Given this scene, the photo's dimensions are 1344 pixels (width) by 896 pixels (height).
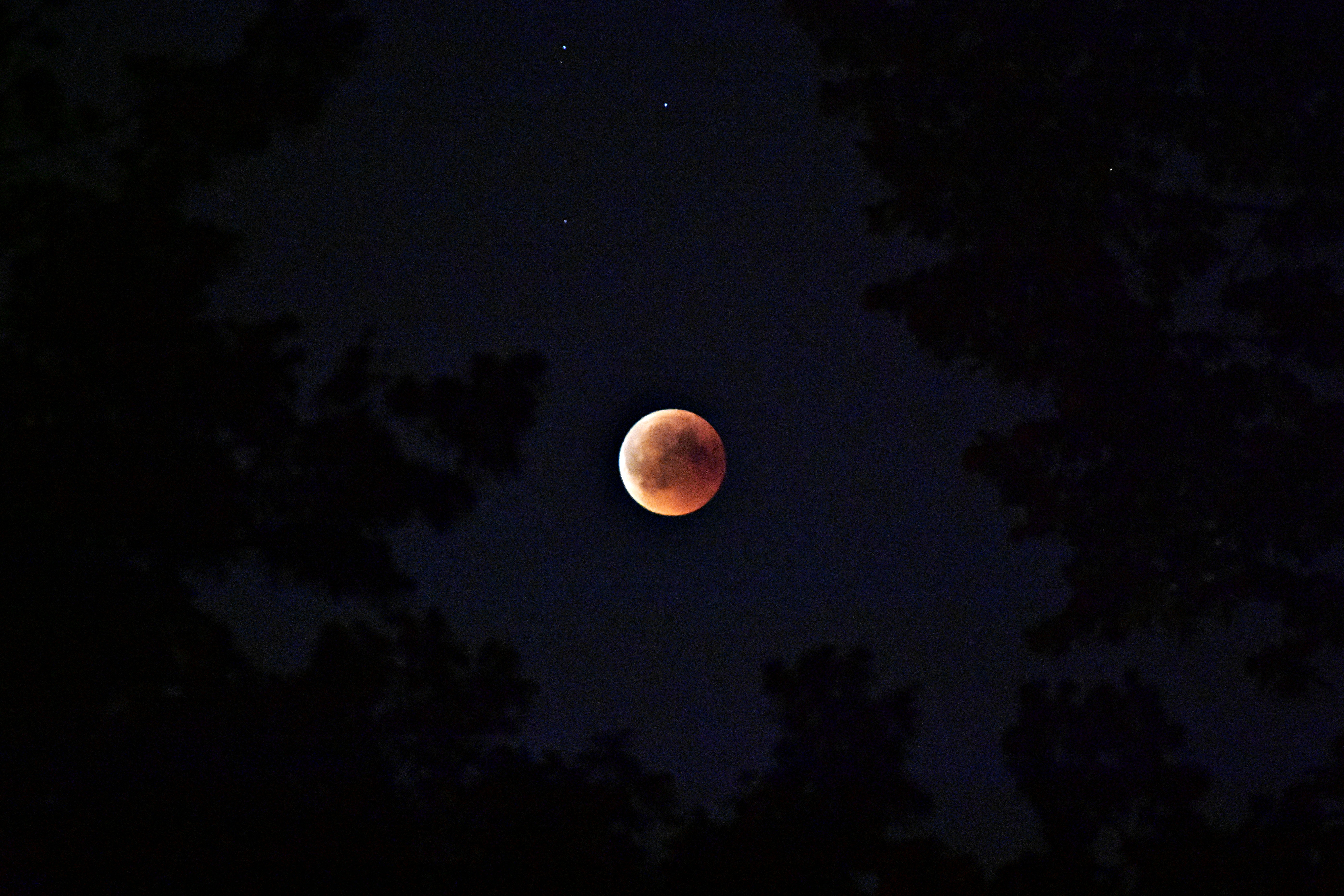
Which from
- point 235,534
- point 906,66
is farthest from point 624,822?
point 906,66

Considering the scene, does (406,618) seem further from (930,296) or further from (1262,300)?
(1262,300)

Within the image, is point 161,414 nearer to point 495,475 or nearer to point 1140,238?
point 495,475

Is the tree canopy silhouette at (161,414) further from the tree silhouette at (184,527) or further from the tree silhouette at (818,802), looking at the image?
the tree silhouette at (818,802)

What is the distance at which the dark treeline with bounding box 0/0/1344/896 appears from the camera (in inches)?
199

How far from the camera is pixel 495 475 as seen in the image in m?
5.45

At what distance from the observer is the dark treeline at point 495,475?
505 centimetres

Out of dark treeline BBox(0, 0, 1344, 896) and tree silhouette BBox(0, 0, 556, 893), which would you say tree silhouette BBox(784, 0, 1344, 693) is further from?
tree silhouette BBox(0, 0, 556, 893)

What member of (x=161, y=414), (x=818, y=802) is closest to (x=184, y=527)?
(x=161, y=414)

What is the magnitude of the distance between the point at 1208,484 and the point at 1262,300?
2.93ft

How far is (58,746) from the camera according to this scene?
4980 millimetres

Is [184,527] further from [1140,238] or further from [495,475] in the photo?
[1140,238]

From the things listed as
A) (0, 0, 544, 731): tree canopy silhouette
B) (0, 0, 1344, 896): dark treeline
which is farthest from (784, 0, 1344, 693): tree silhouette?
(0, 0, 544, 731): tree canopy silhouette

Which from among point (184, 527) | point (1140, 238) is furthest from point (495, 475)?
point (1140, 238)

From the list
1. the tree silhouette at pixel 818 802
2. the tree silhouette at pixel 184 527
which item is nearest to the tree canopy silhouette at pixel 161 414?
the tree silhouette at pixel 184 527
